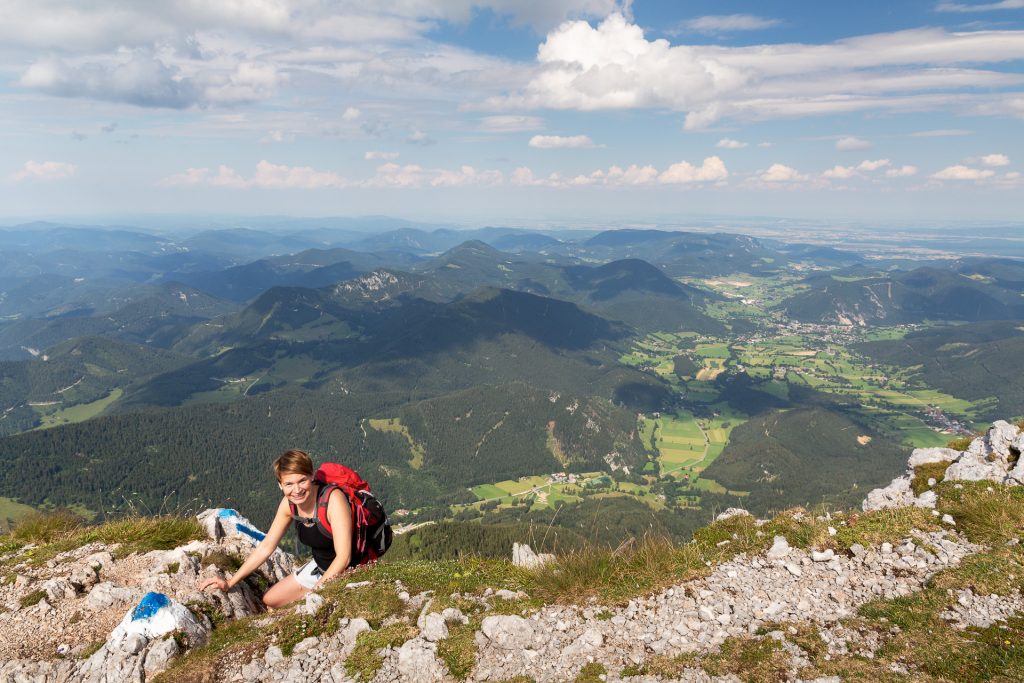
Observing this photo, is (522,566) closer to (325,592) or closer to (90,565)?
(325,592)

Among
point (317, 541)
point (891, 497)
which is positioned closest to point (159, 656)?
point (317, 541)

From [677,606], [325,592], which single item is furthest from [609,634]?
[325,592]

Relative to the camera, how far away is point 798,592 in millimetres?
10695

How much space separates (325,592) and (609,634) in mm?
6793

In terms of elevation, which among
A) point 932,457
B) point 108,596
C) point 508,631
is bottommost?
point 108,596

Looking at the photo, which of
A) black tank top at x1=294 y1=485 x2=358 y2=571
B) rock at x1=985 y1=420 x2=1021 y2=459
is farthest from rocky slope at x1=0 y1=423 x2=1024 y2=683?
rock at x1=985 y1=420 x2=1021 y2=459

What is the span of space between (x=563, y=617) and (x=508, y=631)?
130cm

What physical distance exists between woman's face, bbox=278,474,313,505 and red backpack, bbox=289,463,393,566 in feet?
1.41

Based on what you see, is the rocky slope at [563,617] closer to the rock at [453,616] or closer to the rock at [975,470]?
the rock at [453,616]

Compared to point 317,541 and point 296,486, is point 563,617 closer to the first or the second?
point 317,541

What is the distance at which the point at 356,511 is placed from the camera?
11.9m

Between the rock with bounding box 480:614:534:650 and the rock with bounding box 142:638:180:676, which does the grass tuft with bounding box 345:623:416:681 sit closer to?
the rock with bounding box 480:614:534:650

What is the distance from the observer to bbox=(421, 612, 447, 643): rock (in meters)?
9.92

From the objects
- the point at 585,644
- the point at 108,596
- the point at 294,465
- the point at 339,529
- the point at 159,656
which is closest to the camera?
the point at 159,656
